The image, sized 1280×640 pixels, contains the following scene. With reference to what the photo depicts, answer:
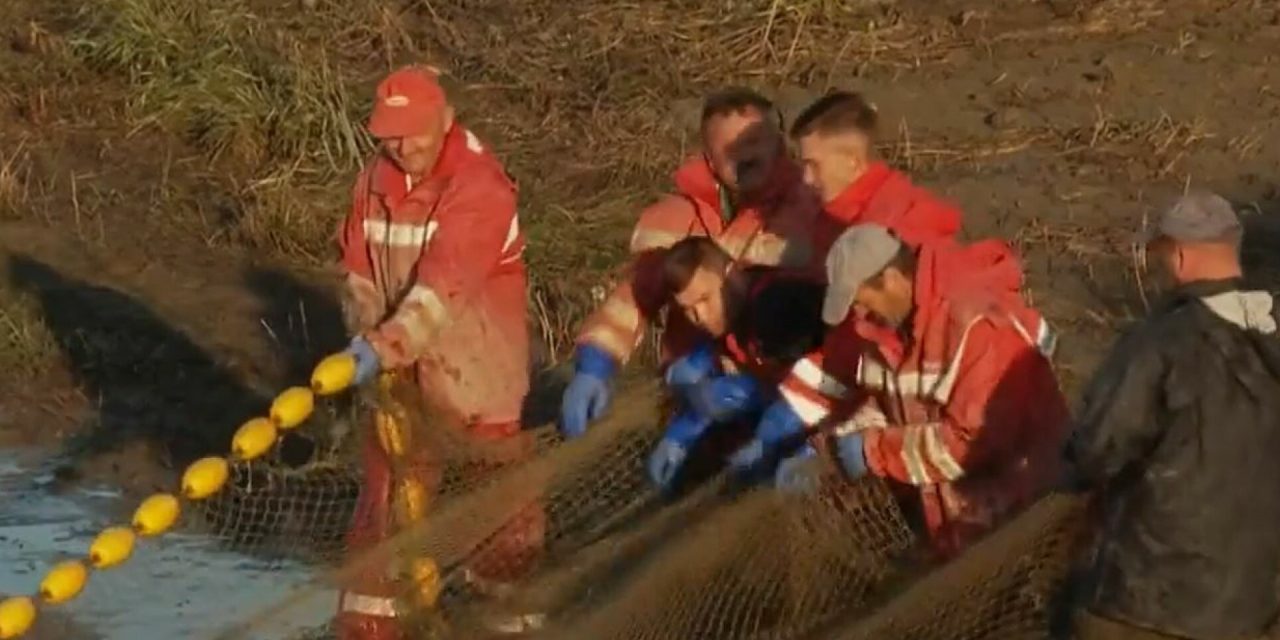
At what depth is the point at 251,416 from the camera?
10.7 metres

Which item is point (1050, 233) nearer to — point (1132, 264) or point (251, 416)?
point (1132, 264)

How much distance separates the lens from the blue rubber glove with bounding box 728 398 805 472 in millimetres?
7309

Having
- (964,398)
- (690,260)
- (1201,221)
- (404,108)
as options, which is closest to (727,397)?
(690,260)

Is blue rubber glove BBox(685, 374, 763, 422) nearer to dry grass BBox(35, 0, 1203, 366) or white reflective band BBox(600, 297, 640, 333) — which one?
white reflective band BBox(600, 297, 640, 333)

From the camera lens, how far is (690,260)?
7.50m

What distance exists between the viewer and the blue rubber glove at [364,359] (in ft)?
25.2

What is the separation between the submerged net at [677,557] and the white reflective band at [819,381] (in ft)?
1.01

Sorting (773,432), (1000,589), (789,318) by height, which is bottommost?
(1000,589)

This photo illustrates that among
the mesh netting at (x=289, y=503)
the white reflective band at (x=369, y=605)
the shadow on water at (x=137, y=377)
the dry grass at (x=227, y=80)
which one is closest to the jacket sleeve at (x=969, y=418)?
the white reflective band at (x=369, y=605)

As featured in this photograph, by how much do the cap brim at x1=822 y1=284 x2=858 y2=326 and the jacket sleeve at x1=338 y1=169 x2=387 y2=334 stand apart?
6.04ft

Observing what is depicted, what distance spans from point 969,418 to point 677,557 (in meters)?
0.80

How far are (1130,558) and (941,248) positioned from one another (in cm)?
101

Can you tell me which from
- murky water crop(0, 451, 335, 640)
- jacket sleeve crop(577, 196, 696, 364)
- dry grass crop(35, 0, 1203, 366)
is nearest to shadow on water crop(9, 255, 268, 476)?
dry grass crop(35, 0, 1203, 366)

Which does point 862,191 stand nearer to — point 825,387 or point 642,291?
point 825,387
